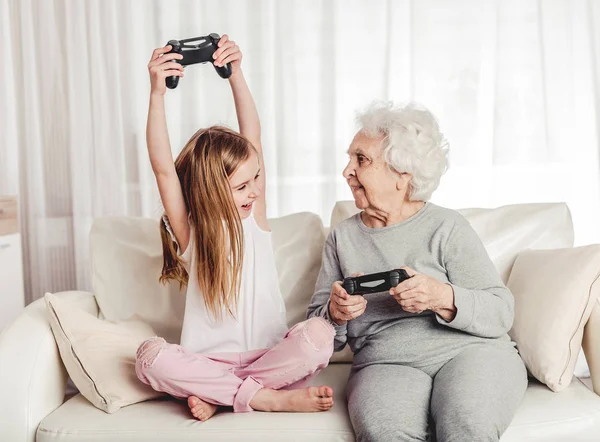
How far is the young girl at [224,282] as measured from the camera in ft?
6.19

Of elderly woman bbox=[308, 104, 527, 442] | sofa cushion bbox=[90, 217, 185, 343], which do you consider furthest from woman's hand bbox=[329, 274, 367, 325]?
sofa cushion bbox=[90, 217, 185, 343]

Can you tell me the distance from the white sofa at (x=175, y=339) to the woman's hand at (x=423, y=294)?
308 millimetres

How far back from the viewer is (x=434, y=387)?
1841 millimetres

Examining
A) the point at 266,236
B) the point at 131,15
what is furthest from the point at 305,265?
the point at 131,15

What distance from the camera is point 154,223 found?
2449mm

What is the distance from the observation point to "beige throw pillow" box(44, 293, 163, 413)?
6.38 ft

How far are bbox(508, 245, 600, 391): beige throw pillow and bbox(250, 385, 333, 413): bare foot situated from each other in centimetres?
57

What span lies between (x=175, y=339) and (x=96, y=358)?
372 millimetres

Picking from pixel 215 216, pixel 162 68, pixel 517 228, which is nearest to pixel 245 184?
pixel 215 216

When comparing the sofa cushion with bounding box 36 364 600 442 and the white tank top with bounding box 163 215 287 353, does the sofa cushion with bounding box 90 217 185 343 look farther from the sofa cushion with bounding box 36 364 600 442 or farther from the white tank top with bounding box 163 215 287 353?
the sofa cushion with bounding box 36 364 600 442

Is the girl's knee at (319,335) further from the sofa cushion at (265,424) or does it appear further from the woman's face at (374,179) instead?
the woman's face at (374,179)

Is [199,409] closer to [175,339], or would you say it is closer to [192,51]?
[175,339]

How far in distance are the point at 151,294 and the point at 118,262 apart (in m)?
0.14

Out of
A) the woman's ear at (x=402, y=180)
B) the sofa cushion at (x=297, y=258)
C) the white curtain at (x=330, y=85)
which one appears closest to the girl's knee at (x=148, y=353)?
the sofa cushion at (x=297, y=258)
